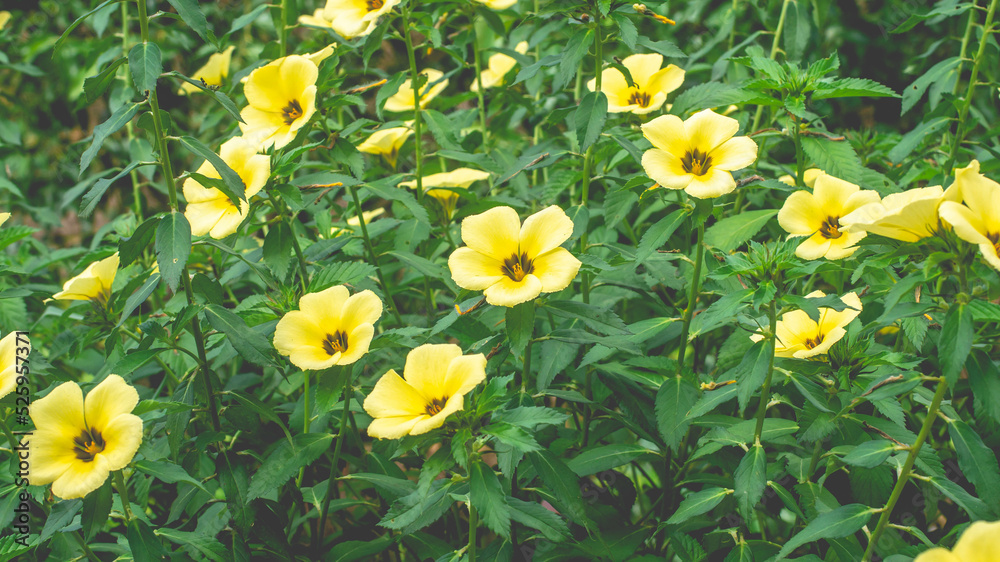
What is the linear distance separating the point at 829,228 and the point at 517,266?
65cm

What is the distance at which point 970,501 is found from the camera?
111 centimetres

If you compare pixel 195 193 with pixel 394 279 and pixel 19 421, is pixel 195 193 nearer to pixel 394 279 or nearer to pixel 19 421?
pixel 19 421

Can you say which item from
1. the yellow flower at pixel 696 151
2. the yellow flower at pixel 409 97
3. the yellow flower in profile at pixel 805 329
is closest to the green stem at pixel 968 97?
the yellow flower in profile at pixel 805 329

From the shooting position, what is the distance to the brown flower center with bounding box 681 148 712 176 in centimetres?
134

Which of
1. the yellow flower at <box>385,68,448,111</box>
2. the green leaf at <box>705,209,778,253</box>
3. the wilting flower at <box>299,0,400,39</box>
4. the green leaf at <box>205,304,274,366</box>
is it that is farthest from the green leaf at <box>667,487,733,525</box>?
the yellow flower at <box>385,68,448,111</box>

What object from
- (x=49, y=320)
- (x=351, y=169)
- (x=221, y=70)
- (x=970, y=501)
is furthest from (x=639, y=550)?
(x=49, y=320)

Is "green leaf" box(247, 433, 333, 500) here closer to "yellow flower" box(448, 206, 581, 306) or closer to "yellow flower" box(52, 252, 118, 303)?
"yellow flower" box(448, 206, 581, 306)

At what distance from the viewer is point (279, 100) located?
1.58 meters

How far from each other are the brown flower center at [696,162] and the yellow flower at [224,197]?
83 cm

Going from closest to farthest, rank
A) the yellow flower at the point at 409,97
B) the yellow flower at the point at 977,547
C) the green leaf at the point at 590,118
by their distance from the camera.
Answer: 1. the yellow flower at the point at 977,547
2. the green leaf at the point at 590,118
3. the yellow flower at the point at 409,97

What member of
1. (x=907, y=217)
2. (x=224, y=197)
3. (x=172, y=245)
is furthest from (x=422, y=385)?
(x=907, y=217)

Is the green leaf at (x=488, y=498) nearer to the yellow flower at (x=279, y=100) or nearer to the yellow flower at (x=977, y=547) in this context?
the yellow flower at (x=977, y=547)

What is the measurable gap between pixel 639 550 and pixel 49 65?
373cm

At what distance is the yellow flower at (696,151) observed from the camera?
1.27m
